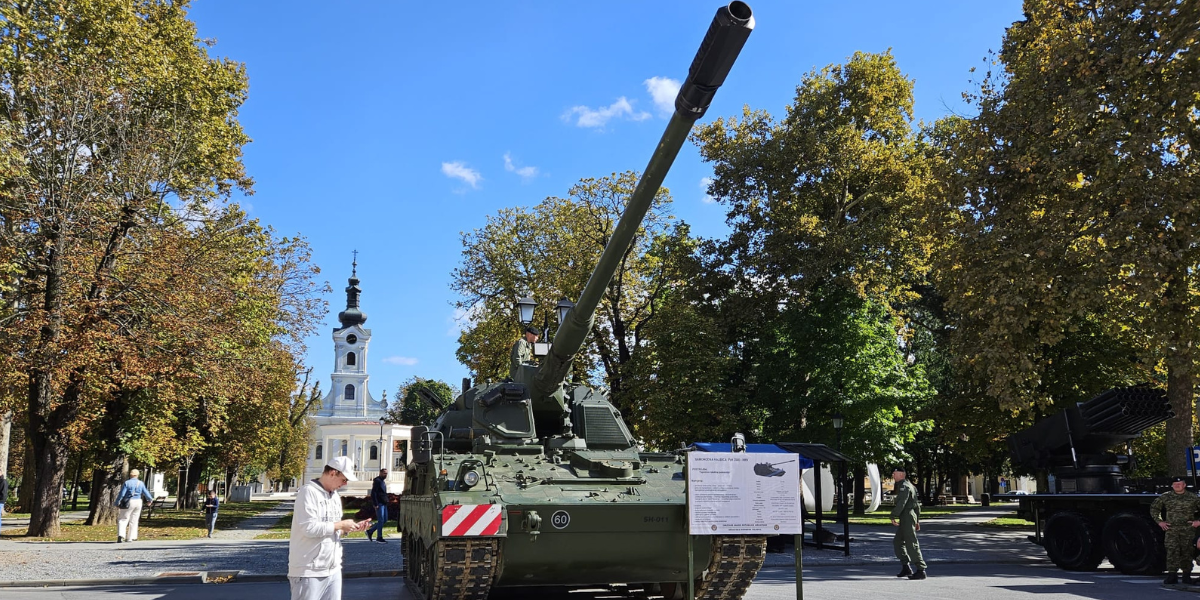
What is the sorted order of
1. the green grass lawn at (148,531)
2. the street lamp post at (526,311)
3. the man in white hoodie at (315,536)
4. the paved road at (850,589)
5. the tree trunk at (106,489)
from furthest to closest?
1. the tree trunk at (106,489)
2. the green grass lawn at (148,531)
3. the street lamp post at (526,311)
4. the paved road at (850,589)
5. the man in white hoodie at (315,536)

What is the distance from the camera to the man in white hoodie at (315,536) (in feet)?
18.4

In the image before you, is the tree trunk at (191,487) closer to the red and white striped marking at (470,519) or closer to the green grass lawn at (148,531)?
the green grass lawn at (148,531)

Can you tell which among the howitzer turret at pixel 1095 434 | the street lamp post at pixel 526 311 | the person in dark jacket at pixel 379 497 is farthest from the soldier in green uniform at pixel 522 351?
the person in dark jacket at pixel 379 497

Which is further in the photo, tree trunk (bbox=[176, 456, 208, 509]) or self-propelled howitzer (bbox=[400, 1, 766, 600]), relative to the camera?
tree trunk (bbox=[176, 456, 208, 509])

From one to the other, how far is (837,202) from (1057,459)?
14.1m

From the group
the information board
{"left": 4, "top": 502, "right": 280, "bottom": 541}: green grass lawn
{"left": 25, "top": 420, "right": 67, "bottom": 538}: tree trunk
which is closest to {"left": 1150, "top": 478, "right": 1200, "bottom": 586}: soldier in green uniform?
the information board

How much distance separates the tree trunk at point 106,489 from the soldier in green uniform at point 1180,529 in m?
23.2

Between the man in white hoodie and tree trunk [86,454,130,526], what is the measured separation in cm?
2146

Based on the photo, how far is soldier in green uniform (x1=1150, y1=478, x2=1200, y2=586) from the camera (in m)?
12.1

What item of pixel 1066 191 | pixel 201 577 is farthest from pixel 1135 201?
pixel 201 577

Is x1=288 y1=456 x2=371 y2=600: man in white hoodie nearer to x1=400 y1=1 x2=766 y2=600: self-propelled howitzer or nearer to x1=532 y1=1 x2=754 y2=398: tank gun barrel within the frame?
x1=400 y1=1 x2=766 y2=600: self-propelled howitzer

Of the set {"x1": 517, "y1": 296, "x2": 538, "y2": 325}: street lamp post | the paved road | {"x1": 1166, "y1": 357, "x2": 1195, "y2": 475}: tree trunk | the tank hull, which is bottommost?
the paved road

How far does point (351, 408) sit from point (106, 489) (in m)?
75.9

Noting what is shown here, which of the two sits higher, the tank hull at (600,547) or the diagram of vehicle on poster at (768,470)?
the diagram of vehicle on poster at (768,470)
